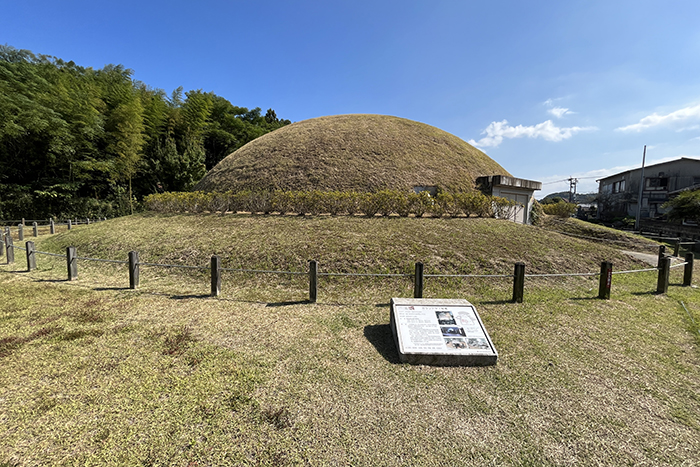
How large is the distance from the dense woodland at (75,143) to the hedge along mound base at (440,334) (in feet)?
77.6

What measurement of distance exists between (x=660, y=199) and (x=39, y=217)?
5527 cm

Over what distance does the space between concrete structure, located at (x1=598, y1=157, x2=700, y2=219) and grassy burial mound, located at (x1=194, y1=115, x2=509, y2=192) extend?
23.6m

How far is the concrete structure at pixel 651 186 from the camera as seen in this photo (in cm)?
2795

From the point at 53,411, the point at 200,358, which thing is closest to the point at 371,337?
the point at 200,358

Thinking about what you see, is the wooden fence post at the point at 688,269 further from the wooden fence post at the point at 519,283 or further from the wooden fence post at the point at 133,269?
the wooden fence post at the point at 133,269

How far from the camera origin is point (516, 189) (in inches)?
605

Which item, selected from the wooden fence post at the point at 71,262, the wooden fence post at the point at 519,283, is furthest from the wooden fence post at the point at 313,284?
the wooden fence post at the point at 71,262

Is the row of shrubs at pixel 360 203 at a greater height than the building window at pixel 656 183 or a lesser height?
lesser

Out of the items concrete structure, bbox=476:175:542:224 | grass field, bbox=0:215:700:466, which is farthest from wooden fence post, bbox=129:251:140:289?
concrete structure, bbox=476:175:542:224

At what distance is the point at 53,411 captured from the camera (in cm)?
258

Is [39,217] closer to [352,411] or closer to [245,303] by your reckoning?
[245,303]

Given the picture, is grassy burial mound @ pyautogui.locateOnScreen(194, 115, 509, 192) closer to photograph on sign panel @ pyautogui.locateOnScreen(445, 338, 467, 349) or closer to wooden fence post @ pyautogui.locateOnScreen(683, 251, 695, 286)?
wooden fence post @ pyautogui.locateOnScreen(683, 251, 695, 286)

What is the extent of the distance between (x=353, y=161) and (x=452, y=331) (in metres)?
13.8

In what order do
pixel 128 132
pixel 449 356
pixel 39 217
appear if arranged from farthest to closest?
pixel 128 132 → pixel 39 217 → pixel 449 356
